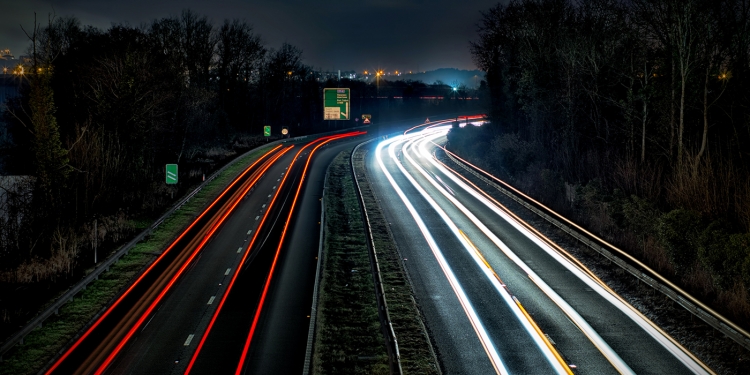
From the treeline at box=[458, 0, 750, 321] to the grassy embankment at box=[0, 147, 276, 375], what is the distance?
17802 mm

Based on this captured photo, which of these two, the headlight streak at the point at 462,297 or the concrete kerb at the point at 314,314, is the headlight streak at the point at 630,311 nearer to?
the headlight streak at the point at 462,297

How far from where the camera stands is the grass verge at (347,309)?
13.7 m

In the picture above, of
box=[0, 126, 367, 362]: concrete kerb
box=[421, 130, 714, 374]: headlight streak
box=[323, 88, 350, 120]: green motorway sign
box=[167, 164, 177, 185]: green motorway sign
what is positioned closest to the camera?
box=[421, 130, 714, 374]: headlight streak

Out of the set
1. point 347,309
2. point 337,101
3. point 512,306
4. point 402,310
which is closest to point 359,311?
point 347,309

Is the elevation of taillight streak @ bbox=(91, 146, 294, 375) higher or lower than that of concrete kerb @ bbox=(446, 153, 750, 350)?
lower

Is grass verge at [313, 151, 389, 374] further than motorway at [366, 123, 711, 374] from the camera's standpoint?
Yes

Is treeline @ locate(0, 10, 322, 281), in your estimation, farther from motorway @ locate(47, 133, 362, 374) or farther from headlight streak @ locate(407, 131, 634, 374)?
headlight streak @ locate(407, 131, 634, 374)

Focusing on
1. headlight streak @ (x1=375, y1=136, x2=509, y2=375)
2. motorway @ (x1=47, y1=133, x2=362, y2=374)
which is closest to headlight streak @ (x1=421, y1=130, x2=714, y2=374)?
headlight streak @ (x1=375, y1=136, x2=509, y2=375)

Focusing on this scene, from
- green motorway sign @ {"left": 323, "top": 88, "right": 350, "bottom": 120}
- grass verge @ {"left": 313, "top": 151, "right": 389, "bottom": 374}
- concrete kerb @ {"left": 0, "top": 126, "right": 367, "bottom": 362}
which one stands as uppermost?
green motorway sign @ {"left": 323, "top": 88, "right": 350, "bottom": 120}

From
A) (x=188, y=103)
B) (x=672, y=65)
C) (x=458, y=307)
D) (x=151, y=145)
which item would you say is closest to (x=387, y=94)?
(x=188, y=103)

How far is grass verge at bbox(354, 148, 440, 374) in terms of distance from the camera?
44.4 ft

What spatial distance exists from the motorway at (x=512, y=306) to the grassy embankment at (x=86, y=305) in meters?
9.69

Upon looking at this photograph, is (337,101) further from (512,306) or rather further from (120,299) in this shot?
(512,306)

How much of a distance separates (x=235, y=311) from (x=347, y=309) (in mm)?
3336
